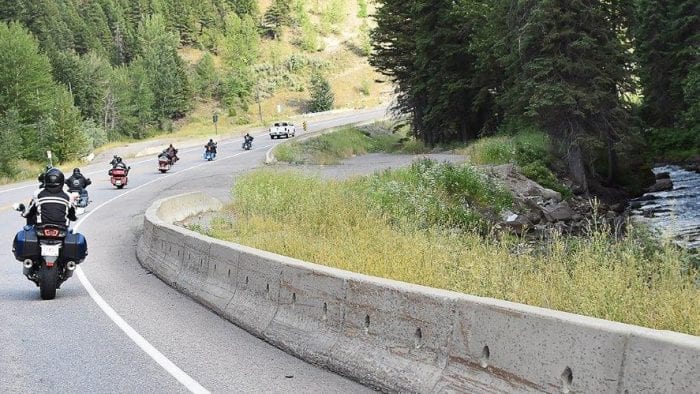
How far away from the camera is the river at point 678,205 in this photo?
22.5 metres

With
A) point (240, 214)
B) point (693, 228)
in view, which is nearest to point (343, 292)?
point (240, 214)

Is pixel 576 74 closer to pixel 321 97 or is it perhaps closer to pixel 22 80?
pixel 22 80

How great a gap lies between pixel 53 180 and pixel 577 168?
25.1 m

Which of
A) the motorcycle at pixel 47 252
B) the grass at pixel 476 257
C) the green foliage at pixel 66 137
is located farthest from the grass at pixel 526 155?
the green foliage at pixel 66 137

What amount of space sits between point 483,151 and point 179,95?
9277 cm

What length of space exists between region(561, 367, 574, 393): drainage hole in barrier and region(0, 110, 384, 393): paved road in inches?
A: 88.9

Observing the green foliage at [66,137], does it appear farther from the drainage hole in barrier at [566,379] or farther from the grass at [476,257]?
the drainage hole in barrier at [566,379]

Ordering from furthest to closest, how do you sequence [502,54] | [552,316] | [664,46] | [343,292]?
[664,46], [502,54], [343,292], [552,316]

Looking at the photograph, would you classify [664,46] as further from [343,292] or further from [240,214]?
[343,292]

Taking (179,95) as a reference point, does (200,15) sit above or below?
above

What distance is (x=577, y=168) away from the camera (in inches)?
1244

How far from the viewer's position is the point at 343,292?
7008 mm

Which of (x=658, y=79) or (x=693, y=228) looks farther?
(x=658, y=79)

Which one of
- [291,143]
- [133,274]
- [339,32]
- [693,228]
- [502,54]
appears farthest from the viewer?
[339,32]
